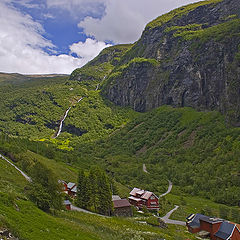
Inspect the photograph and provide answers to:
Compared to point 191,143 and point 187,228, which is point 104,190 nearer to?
point 187,228

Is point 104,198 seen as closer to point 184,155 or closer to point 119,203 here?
point 119,203

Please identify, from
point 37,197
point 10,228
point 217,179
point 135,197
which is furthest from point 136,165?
point 10,228

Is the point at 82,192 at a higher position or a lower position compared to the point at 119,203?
higher

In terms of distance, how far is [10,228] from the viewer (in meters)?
19.7

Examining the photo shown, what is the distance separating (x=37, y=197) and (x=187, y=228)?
41.9 m

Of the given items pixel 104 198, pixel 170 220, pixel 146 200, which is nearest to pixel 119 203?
pixel 104 198

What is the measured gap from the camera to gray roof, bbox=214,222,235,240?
50044 millimetres

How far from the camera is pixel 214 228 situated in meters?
53.2

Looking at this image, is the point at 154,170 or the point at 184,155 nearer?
the point at 154,170

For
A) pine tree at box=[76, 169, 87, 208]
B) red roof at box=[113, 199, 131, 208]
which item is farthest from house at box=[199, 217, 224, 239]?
pine tree at box=[76, 169, 87, 208]

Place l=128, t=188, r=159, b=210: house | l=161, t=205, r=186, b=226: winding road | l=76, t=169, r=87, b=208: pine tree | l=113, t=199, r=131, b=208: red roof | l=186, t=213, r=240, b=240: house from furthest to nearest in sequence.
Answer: l=128, t=188, r=159, b=210: house → l=161, t=205, r=186, b=226: winding road → l=113, t=199, r=131, b=208: red roof → l=76, t=169, r=87, b=208: pine tree → l=186, t=213, r=240, b=240: house

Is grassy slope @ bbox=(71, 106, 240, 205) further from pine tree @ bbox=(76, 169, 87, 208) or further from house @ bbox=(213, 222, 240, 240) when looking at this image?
Result: pine tree @ bbox=(76, 169, 87, 208)

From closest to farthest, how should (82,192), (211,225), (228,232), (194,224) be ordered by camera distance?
(228,232)
(211,225)
(82,192)
(194,224)

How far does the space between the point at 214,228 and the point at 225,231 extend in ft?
8.37
